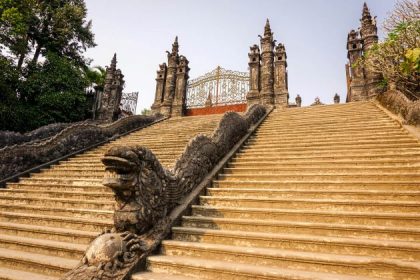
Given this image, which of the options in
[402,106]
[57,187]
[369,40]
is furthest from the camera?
[369,40]

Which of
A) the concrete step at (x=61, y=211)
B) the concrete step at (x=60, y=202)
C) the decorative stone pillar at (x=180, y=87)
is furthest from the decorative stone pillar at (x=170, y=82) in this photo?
the concrete step at (x=61, y=211)

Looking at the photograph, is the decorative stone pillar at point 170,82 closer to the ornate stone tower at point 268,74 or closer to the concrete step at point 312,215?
the ornate stone tower at point 268,74

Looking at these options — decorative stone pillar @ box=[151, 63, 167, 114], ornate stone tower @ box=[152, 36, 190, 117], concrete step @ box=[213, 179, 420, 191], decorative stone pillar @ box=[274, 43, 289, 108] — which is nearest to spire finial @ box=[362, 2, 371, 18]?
decorative stone pillar @ box=[274, 43, 289, 108]

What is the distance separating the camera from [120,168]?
314 cm

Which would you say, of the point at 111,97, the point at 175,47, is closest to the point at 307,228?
the point at 111,97

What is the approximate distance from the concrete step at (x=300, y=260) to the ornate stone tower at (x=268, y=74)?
11681mm

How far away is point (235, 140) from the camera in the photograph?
6.89 metres

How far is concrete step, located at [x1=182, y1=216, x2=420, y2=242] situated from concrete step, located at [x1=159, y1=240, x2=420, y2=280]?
433mm

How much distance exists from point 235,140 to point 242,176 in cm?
191

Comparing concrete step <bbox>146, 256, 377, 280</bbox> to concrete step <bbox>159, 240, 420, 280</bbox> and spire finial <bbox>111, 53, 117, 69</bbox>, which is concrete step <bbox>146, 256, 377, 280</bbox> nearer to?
concrete step <bbox>159, 240, 420, 280</bbox>

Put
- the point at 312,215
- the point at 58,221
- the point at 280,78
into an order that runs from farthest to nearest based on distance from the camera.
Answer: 1. the point at 280,78
2. the point at 58,221
3. the point at 312,215

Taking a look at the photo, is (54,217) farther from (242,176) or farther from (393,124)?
(393,124)

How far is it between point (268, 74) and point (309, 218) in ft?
40.0

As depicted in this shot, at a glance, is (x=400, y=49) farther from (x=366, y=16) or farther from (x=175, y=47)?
(x=175, y=47)
